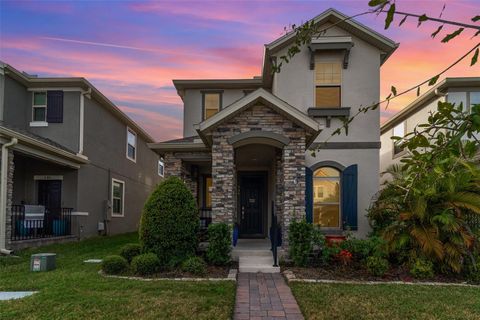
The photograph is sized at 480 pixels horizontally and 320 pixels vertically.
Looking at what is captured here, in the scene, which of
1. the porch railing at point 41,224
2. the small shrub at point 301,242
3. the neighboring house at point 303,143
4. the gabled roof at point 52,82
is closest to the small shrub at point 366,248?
the small shrub at point 301,242

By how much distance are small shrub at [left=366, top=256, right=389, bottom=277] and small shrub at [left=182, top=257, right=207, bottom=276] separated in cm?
344

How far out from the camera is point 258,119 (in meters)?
10.3

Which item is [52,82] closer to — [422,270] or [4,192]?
[4,192]

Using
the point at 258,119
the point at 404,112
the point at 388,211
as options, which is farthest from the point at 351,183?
the point at 404,112

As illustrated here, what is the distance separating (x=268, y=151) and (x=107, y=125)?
10.1m

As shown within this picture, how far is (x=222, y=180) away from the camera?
1016 centimetres

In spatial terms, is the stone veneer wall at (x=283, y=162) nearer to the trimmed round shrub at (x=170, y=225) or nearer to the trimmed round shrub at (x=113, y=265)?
the trimmed round shrub at (x=170, y=225)

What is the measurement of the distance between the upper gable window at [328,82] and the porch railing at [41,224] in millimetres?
9958

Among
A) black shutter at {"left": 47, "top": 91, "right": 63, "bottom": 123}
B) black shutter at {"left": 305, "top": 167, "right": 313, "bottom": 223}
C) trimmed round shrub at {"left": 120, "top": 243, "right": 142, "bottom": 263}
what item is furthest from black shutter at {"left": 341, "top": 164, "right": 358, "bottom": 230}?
black shutter at {"left": 47, "top": 91, "right": 63, "bottom": 123}

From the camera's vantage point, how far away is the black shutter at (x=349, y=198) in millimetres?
12289

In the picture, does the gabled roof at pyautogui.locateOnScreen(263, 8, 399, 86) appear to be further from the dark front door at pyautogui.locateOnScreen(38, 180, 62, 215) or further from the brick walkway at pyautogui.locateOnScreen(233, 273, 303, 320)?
the dark front door at pyautogui.locateOnScreen(38, 180, 62, 215)

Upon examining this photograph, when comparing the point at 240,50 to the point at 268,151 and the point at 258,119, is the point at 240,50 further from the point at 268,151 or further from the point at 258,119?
the point at 268,151

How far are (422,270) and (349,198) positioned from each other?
13.4 ft

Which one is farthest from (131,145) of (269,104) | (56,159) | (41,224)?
(269,104)
